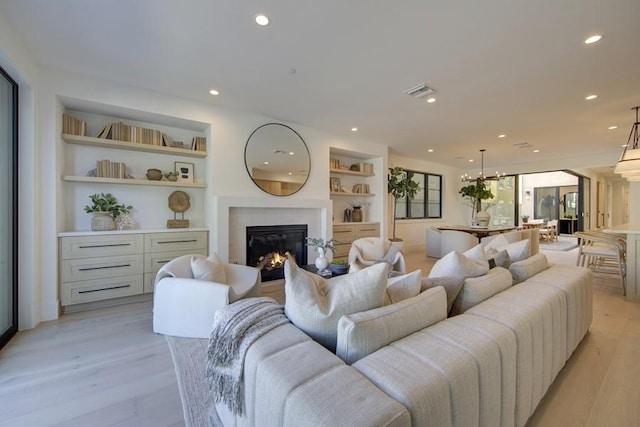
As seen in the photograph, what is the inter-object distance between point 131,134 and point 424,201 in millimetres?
7337

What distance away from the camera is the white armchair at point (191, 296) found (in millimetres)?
2301

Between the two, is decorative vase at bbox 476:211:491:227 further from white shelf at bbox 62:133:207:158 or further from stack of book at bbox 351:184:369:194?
white shelf at bbox 62:133:207:158

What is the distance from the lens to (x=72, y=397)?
1708 mm

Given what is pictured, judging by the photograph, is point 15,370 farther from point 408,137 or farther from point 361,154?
point 408,137

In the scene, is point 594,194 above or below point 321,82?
below

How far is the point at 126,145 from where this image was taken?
135 inches

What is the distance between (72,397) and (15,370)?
28.1 inches

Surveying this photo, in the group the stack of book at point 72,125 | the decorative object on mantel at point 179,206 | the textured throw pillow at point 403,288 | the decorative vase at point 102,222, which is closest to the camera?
the textured throw pillow at point 403,288

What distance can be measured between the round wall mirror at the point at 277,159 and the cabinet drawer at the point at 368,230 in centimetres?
162

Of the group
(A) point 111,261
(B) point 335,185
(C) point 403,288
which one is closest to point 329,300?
(C) point 403,288

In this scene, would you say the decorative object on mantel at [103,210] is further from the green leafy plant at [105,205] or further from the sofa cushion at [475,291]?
the sofa cushion at [475,291]

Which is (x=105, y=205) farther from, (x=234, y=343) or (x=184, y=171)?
(x=234, y=343)

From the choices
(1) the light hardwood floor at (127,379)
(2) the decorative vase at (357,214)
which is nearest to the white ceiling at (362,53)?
(2) the decorative vase at (357,214)

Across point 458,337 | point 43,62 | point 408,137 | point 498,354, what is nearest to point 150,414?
point 458,337
